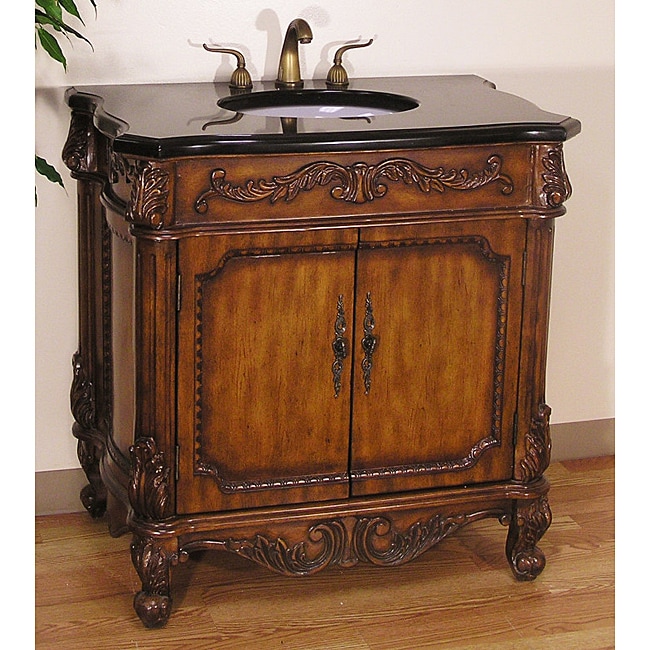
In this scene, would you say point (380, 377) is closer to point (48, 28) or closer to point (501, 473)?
point (501, 473)

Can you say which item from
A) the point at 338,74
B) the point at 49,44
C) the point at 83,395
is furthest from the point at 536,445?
the point at 49,44

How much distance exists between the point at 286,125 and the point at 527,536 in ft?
3.20

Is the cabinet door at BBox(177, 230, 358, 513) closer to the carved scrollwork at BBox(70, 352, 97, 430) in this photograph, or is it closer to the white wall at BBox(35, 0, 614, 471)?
the carved scrollwork at BBox(70, 352, 97, 430)

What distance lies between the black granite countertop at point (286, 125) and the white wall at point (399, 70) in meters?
0.11

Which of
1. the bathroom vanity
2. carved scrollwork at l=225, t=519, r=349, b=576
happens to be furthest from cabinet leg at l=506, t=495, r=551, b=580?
carved scrollwork at l=225, t=519, r=349, b=576

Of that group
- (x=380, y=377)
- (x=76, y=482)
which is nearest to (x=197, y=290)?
(x=380, y=377)

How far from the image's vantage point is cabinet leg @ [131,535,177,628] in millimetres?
1936

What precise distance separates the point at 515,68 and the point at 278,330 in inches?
40.9

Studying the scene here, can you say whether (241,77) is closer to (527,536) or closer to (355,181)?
(355,181)

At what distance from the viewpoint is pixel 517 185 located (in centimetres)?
193

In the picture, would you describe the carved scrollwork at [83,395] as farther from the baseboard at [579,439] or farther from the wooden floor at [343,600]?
the baseboard at [579,439]

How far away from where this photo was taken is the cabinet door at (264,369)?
A: 6.08ft

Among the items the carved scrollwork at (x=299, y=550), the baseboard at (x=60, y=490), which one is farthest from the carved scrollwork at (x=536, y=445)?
the baseboard at (x=60, y=490)

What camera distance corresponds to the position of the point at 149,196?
1743mm
